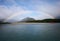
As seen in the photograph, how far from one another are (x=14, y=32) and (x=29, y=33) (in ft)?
1.39

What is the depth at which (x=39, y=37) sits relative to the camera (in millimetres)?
2566

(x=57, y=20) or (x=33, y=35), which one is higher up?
(x=57, y=20)

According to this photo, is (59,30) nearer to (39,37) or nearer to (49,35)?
(49,35)

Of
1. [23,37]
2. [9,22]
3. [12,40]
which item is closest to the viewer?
[9,22]

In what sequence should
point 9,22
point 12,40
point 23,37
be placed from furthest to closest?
point 23,37 < point 12,40 < point 9,22

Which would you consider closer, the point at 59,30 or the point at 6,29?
the point at 59,30

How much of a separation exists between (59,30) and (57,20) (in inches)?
18.2

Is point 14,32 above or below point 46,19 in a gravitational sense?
below

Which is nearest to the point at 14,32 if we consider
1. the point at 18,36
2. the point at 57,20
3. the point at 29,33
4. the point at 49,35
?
the point at 18,36

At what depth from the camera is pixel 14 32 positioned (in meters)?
2.78

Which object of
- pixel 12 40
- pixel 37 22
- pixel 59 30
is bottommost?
pixel 12 40

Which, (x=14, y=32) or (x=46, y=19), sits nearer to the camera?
(x=46, y=19)

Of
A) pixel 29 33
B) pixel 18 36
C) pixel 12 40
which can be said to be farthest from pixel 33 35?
pixel 12 40

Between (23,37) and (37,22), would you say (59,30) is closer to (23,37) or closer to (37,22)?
(37,22)
